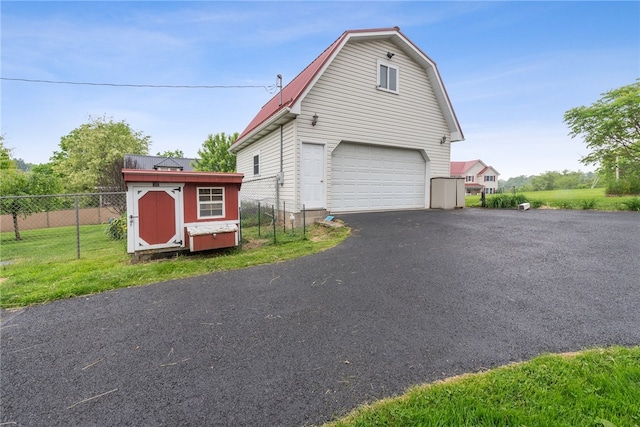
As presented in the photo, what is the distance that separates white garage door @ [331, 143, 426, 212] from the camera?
10125 millimetres

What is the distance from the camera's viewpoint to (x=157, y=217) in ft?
19.1

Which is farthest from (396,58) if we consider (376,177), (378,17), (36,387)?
(36,387)

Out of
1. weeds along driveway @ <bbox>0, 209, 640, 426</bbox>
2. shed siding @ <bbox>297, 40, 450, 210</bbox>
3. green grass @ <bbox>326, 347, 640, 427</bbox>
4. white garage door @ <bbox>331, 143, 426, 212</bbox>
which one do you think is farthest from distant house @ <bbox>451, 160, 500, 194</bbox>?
green grass @ <bbox>326, 347, 640, 427</bbox>

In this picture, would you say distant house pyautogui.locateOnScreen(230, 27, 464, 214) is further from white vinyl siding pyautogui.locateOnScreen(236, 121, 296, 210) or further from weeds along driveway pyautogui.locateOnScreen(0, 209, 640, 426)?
weeds along driveway pyautogui.locateOnScreen(0, 209, 640, 426)

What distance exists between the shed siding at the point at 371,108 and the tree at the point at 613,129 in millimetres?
15872

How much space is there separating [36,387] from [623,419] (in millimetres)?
3908

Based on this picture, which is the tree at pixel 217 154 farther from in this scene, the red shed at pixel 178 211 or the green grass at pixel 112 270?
the green grass at pixel 112 270

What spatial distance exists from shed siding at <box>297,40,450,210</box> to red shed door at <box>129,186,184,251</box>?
15.0 ft

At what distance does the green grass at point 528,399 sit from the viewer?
5.01 ft

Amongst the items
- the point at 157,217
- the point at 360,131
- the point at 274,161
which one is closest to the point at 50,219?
the point at 274,161

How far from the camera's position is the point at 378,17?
41.6ft

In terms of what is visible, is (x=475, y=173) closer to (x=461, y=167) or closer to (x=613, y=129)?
(x=461, y=167)

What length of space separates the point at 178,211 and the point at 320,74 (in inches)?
247

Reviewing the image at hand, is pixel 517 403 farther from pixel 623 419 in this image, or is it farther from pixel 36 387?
pixel 36 387
